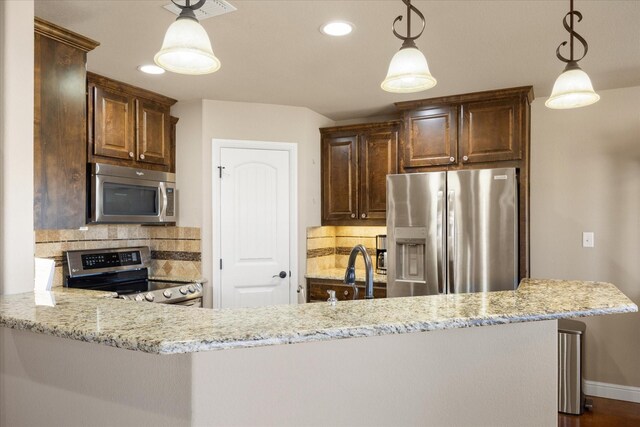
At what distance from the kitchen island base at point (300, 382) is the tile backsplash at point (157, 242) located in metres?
2.04

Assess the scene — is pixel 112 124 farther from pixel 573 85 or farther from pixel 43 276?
pixel 573 85

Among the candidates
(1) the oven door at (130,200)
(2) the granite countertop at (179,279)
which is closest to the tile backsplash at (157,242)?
(2) the granite countertop at (179,279)

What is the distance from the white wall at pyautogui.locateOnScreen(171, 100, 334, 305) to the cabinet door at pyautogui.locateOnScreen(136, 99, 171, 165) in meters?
0.13

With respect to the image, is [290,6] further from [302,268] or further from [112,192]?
[302,268]

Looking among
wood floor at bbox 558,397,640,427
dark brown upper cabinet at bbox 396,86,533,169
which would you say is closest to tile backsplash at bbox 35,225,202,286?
dark brown upper cabinet at bbox 396,86,533,169

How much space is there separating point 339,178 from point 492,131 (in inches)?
54.8

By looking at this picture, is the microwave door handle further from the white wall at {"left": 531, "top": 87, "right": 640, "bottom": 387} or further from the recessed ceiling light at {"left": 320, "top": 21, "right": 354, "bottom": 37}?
the white wall at {"left": 531, "top": 87, "right": 640, "bottom": 387}

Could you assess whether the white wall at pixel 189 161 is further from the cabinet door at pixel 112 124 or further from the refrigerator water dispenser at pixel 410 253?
the refrigerator water dispenser at pixel 410 253

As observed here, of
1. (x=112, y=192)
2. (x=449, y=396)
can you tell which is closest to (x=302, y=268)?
(x=112, y=192)

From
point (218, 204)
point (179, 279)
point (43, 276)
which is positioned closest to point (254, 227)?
point (218, 204)

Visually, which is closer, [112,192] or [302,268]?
[112,192]

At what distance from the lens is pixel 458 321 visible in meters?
1.22

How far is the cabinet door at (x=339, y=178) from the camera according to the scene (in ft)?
13.8

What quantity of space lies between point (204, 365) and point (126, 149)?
2607 mm
